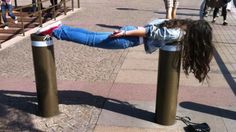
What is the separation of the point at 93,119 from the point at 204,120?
4.62 feet

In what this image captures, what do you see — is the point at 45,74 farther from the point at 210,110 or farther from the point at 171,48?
the point at 210,110

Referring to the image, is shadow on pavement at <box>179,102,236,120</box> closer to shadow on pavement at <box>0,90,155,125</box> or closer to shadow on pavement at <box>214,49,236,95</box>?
shadow on pavement at <box>0,90,155,125</box>

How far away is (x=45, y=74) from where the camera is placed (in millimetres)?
4496

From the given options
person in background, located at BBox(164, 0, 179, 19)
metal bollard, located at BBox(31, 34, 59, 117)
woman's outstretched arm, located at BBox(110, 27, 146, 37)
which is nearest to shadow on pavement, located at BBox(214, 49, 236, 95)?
woman's outstretched arm, located at BBox(110, 27, 146, 37)

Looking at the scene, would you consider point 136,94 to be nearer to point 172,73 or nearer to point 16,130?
point 172,73

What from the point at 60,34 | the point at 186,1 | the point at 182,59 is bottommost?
the point at 186,1

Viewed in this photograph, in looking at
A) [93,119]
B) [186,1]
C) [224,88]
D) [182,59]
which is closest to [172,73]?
[182,59]

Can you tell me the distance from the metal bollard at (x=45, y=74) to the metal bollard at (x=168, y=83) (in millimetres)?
1304

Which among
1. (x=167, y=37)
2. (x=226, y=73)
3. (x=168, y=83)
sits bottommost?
(x=226, y=73)

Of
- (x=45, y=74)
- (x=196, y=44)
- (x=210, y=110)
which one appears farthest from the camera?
(x=210, y=110)

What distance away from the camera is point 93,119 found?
4.66 meters

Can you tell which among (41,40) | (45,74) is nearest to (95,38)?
(41,40)

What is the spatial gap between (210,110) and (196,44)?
130 cm

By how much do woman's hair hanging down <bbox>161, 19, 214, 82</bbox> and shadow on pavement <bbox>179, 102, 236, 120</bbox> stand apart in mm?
918
